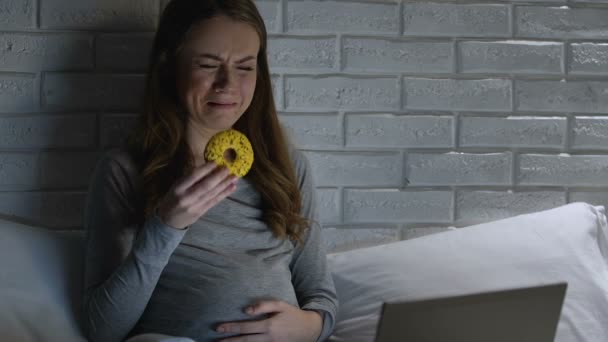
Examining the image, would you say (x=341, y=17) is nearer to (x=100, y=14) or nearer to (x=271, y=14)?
(x=271, y=14)

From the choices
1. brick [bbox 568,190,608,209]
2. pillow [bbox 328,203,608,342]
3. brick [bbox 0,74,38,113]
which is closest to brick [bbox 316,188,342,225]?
pillow [bbox 328,203,608,342]

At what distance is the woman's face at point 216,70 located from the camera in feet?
5.68

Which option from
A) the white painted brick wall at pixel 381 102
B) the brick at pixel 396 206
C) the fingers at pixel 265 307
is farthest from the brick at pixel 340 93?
the fingers at pixel 265 307

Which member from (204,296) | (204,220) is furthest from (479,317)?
(204,220)

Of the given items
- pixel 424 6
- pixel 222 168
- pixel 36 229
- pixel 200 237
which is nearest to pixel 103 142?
pixel 36 229

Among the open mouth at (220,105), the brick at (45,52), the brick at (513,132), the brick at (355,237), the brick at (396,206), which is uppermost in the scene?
the brick at (45,52)

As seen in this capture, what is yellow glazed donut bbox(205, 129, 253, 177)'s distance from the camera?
1.62m

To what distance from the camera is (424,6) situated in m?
2.14

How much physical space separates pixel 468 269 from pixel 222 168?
721mm

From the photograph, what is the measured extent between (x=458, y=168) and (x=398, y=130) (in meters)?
0.19

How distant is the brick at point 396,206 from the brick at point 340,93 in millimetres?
222

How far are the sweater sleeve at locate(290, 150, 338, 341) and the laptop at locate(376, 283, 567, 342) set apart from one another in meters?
0.65

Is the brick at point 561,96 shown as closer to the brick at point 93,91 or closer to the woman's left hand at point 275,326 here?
the woman's left hand at point 275,326

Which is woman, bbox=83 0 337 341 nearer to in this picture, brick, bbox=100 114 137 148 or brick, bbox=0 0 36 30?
brick, bbox=100 114 137 148
